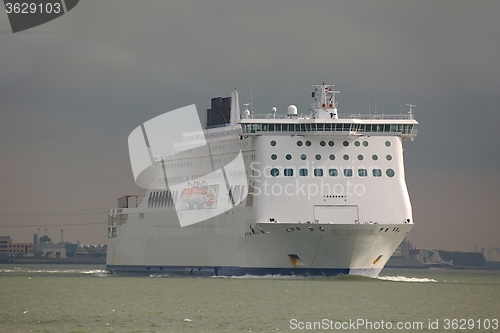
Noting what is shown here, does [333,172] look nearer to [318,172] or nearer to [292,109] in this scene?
[318,172]

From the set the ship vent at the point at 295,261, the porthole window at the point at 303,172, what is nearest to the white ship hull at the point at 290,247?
the ship vent at the point at 295,261

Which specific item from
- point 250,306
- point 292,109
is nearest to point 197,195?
point 292,109

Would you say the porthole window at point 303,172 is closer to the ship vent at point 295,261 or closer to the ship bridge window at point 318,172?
the ship bridge window at point 318,172

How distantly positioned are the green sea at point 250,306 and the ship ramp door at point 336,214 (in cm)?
344

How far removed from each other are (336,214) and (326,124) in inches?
220

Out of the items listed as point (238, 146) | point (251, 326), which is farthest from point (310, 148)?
point (251, 326)

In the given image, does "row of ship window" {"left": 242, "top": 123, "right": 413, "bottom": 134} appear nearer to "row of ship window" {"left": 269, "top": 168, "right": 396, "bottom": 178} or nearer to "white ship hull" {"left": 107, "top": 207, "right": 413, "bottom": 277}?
"row of ship window" {"left": 269, "top": 168, "right": 396, "bottom": 178}

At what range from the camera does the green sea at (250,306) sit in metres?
41.8

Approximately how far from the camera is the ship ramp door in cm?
6560

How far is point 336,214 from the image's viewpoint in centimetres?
6588

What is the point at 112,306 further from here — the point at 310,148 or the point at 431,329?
the point at 310,148

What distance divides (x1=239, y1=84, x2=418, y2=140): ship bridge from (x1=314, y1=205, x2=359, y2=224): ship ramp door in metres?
4.51

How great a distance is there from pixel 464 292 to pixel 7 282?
30.1 metres

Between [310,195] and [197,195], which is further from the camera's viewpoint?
[197,195]
